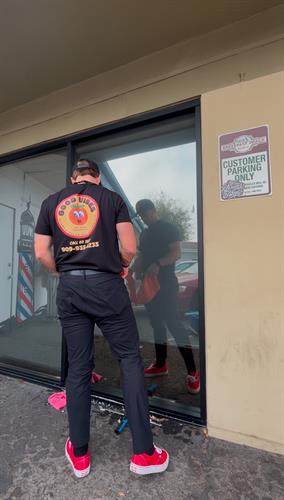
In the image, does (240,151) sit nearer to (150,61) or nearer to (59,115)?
(150,61)

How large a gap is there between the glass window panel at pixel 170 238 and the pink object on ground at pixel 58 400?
→ 1.01ft

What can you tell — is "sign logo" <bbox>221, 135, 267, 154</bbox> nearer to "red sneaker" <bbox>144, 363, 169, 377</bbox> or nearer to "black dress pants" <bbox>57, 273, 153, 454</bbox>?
"black dress pants" <bbox>57, 273, 153, 454</bbox>

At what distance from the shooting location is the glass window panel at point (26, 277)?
9.62 ft

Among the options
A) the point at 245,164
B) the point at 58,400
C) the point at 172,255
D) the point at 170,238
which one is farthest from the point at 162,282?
the point at 58,400

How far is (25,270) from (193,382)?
2.01 meters

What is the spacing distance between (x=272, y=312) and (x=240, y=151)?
1051mm

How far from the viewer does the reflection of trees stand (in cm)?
229

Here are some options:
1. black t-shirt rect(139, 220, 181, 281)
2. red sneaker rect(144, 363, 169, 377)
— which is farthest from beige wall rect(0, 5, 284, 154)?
red sneaker rect(144, 363, 169, 377)

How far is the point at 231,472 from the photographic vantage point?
5.35 feet

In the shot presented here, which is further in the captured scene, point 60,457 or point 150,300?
point 150,300

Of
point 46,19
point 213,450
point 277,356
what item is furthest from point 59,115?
point 213,450

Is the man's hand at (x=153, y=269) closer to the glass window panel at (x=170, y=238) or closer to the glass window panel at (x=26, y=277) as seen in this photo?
the glass window panel at (x=170, y=238)

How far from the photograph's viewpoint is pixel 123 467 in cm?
168

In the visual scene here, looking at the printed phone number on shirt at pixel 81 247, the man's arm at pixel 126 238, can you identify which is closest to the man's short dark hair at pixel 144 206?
the man's arm at pixel 126 238
